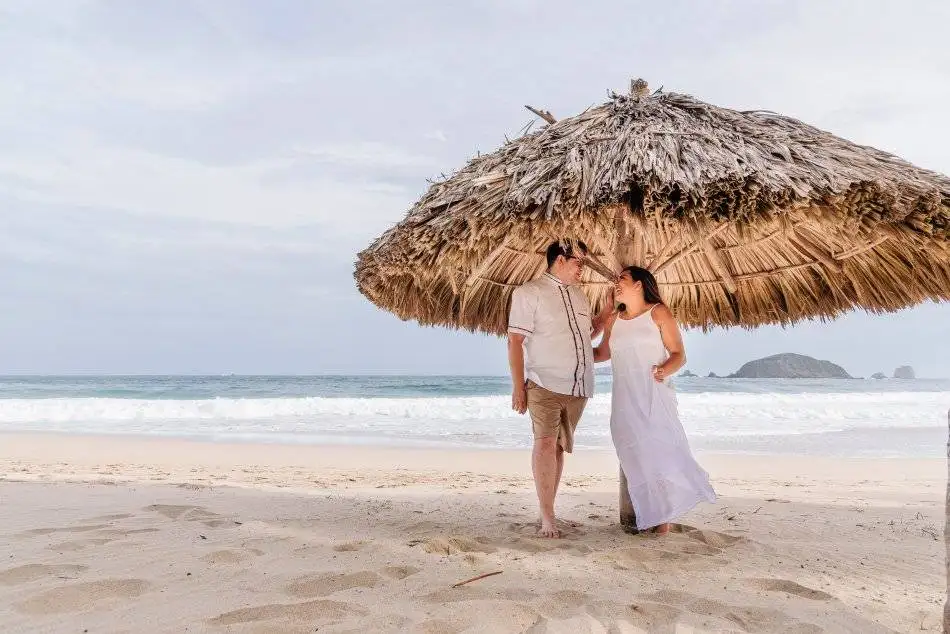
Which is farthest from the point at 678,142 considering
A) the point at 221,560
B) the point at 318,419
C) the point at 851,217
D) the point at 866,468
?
the point at 318,419

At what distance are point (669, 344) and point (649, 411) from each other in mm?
353

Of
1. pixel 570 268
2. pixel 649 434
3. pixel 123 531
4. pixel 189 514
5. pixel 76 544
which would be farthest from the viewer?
pixel 189 514

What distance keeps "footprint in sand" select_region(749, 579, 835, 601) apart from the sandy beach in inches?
0.4

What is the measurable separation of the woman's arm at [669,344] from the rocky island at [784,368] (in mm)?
41104

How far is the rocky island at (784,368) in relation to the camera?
40938 mm

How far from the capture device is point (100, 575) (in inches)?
101

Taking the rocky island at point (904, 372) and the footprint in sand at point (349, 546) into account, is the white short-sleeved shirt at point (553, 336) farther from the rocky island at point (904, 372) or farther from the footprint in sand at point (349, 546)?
the rocky island at point (904, 372)

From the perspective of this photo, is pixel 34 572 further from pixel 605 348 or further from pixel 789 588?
pixel 789 588

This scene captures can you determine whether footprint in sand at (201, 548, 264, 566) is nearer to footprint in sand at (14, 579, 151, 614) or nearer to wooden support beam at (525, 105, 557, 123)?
footprint in sand at (14, 579, 151, 614)

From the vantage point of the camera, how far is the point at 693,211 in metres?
2.62

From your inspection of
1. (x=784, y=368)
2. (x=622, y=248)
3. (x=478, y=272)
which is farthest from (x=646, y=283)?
(x=784, y=368)

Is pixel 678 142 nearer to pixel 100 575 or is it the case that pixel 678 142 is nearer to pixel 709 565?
pixel 709 565

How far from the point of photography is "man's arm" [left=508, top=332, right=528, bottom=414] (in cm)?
329

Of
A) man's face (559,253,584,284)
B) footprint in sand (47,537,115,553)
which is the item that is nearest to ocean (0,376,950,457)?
man's face (559,253,584,284)
